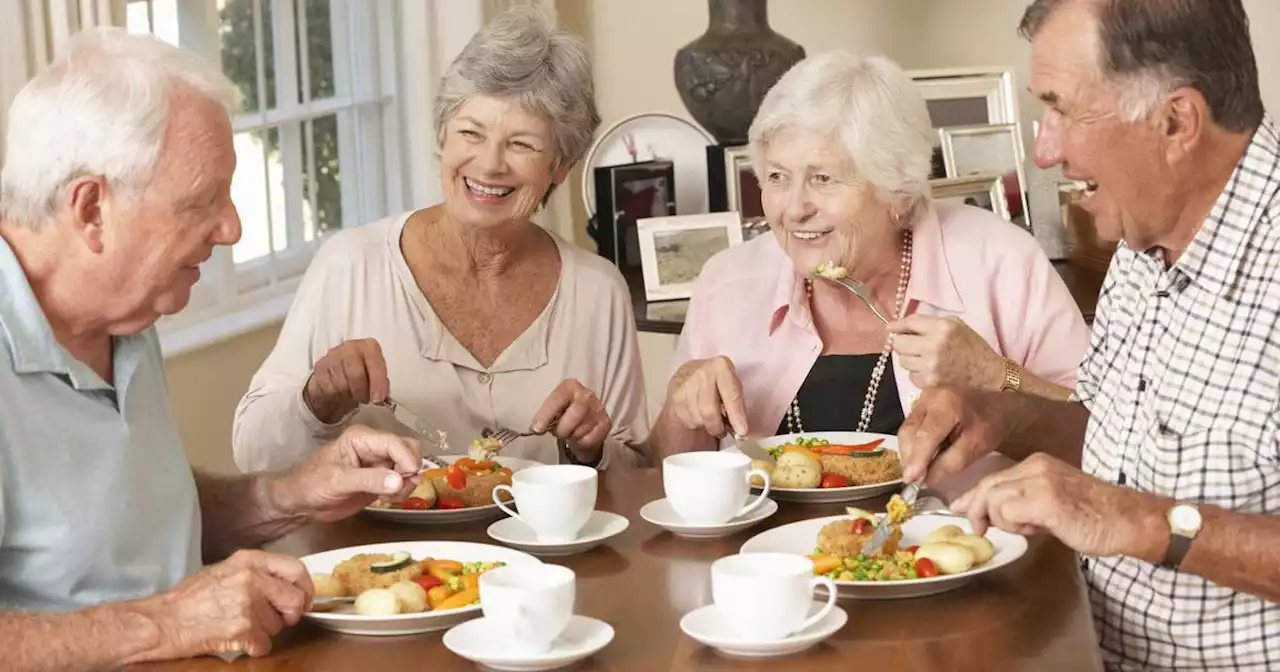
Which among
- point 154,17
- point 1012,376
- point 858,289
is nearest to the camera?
point 1012,376

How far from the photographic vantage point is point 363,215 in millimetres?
4074

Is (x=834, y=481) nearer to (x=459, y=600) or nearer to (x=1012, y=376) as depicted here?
(x=1012, y=376)

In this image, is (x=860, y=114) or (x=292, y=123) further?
(x=292, y=123)

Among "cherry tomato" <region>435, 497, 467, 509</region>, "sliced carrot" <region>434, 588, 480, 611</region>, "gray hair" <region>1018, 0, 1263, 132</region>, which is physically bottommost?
"cherry tomato" <region>435, 497, 467, 509</region>

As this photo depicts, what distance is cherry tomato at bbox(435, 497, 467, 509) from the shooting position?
1.99 meters

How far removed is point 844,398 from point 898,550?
770mm

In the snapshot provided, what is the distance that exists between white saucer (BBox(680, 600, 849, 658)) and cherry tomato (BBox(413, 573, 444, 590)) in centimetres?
27

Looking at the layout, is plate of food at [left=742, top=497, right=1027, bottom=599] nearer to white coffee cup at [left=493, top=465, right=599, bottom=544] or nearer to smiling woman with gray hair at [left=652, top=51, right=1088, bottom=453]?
white coffee cup at [left=493, top=465, right=599, bottom=544]

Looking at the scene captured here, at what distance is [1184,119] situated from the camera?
1.75 metres

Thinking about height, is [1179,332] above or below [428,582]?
above

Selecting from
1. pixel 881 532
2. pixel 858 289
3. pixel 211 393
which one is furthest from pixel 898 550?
pixel 211 393

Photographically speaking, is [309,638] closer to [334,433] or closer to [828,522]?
[828,522]

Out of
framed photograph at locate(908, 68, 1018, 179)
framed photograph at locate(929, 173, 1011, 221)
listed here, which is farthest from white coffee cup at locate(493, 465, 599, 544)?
framed photograph at locate(908, 68, 1018, 179)

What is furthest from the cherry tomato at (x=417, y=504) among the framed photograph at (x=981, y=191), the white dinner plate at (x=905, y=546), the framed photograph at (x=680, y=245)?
the framed photograph at (x=981, y=191)
